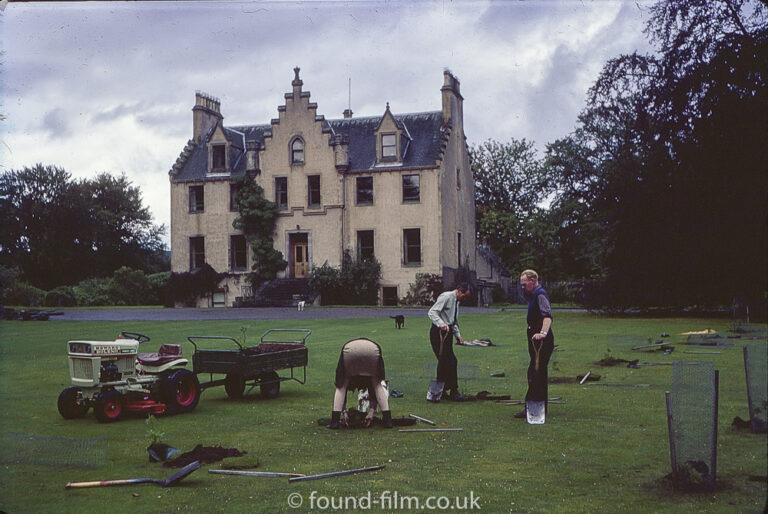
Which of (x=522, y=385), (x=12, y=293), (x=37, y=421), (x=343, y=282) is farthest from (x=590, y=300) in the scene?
(x=37, y=421)

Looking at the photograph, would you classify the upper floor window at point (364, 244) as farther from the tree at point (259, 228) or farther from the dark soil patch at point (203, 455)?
the dark soil patch at point (203, 455)

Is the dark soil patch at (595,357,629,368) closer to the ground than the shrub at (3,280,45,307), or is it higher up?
closer to the ground

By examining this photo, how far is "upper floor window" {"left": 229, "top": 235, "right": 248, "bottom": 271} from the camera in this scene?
47.1 meters

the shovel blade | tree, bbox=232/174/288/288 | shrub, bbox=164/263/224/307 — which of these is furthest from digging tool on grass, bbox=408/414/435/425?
shrub, bbox=164/263/224/307

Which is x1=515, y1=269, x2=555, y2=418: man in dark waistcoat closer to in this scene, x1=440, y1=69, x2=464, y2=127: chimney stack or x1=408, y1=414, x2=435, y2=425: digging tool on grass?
x1=408, y1=414, x2=435, y2=425: digging tool on grass

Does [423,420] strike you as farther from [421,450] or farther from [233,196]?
[233,196]

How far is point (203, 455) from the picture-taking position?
8.03 metres

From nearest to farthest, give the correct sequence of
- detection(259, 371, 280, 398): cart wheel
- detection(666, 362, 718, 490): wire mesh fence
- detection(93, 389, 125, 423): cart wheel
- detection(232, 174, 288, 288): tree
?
1. detection(666, 362, 718, 490): wire mesh fence
2. detection(93, 389, 125, 423): cart wheel
3. detection(259, 371, 280, 398): cart wheel
4. detection(232, 174, 288, 288): tree

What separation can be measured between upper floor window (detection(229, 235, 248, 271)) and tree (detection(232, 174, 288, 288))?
904 mm

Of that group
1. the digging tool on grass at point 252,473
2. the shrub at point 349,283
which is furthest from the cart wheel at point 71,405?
the shrub at point 349,283

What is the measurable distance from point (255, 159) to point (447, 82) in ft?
42.8

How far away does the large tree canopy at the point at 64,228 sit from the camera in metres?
19.6

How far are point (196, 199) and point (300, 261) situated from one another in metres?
8.38

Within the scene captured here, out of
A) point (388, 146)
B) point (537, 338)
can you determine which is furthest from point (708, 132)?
point (388, 146)
